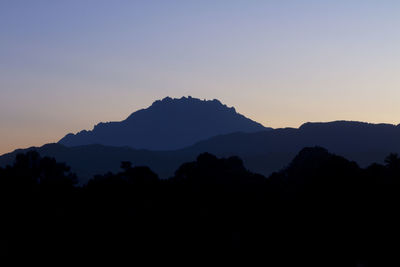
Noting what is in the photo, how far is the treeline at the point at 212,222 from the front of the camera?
42.4 metres

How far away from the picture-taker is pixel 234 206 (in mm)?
50094

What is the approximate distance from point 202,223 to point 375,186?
1447 cm

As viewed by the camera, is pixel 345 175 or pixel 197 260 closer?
pixel 197 260

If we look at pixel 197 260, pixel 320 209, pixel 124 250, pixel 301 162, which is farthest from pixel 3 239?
pixel 301 162

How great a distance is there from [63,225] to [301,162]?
5690 cm

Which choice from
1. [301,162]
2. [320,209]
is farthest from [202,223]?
[301,162]

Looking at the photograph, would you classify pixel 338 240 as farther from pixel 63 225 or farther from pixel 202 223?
pixel 63 225

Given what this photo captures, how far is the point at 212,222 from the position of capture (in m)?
46.3

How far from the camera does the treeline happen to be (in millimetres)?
42375

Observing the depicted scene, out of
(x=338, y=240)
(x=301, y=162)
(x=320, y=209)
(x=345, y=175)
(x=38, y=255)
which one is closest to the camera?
(x=38, y=255)

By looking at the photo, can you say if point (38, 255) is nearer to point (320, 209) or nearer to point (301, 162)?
point (320, 209)

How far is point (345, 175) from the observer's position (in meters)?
51.1

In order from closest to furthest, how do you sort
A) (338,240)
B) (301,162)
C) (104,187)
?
(338,240) → (104,187) → (301,162)

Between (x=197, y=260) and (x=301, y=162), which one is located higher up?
(x=301, y=162)
